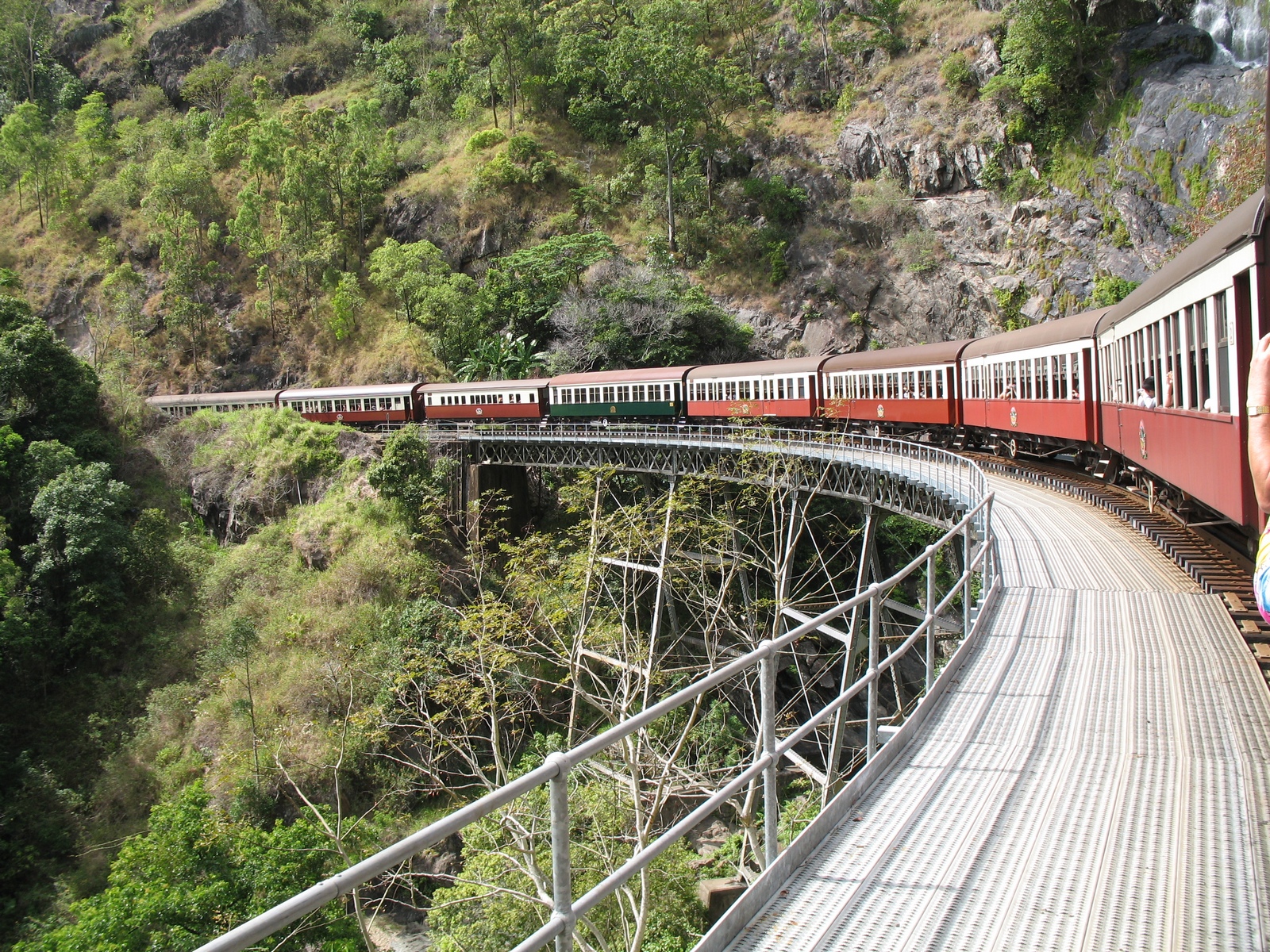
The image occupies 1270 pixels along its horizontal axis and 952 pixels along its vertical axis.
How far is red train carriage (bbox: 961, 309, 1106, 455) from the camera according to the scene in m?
15.9

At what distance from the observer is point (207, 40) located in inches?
3118

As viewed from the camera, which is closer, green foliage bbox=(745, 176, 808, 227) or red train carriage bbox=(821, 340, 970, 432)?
red train carriage bbox=(821, 340, 970, 432)

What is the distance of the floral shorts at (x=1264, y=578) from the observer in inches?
88.4

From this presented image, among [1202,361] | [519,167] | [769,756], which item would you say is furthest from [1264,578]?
[519,167]

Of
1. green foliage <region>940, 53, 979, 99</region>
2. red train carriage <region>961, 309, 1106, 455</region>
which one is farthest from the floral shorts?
green foliage <region>940, 53, 979, 99</region>

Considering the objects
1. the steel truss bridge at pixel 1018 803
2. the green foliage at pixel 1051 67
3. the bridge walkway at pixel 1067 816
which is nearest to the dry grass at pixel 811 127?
the green foliage at pixel 1051 67

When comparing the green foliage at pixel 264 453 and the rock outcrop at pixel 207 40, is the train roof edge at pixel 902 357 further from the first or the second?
the rock outcrop at pixel 207 40

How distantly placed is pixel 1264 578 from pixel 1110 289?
36.0 metres

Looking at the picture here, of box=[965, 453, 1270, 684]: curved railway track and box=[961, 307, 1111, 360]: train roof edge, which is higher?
box=[961, 307, 1111, 360]: train roof edge

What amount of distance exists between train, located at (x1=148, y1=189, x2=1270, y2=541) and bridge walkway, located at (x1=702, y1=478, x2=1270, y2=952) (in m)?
1.69

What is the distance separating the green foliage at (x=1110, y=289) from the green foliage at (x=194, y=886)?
32.9 metres

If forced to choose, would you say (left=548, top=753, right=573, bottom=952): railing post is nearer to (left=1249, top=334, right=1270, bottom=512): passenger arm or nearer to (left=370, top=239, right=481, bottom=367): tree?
(left=1249, top=334, right=1270, bottom=512): passenger arm

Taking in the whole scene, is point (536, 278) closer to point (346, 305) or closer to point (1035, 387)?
point (346, 305)

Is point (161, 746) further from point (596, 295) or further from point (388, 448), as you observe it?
point (596, 295)
